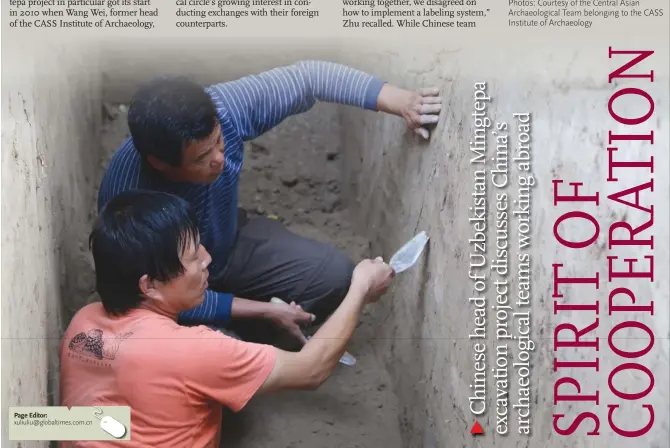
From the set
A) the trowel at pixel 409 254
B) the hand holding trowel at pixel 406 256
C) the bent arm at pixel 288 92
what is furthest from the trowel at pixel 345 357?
the bent arm at pixel 288 92

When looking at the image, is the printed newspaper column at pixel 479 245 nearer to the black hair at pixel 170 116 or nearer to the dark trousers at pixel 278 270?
the dark trousers at pixel 278 270

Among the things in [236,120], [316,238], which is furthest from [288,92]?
[316,238]

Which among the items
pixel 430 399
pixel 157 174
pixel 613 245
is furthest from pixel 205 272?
pixel 613 245

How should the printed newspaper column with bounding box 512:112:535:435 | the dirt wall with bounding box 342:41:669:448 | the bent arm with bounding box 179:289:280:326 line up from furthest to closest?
the bent arm with bounding box 179:289:280:326
the printed newspaper column with bounding box 512:112:535:435
the dirt wall with bounding box 342:41:669:448

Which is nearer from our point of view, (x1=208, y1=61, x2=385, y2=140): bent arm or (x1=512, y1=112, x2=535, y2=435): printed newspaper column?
(x1=512, y1=112, x2=535, y2=435): printed newspaper column

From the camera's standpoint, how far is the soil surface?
0.97 m

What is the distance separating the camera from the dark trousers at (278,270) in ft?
3.23

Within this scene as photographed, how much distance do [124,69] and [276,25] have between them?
7.9 inches

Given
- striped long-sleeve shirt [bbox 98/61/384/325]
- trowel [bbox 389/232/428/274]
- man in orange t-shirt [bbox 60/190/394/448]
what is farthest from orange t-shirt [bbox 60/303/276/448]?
trowel [bbox 389/232/428/274]

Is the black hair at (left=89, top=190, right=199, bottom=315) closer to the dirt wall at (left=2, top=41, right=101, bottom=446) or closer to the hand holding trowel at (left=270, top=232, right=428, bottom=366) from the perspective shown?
the dirt wall at (left=2, top=41, right=101, bottom=446)

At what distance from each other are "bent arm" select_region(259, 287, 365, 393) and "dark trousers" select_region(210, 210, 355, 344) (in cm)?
5

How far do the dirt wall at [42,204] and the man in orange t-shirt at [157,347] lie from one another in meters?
0.05

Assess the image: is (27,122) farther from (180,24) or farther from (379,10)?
(379,10)

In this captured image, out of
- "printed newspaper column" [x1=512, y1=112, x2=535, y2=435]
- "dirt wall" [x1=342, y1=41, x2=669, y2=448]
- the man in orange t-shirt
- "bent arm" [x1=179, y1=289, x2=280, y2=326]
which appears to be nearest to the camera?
"dirt wall" [x1=342, y1=41, x2=669, y2=448]
